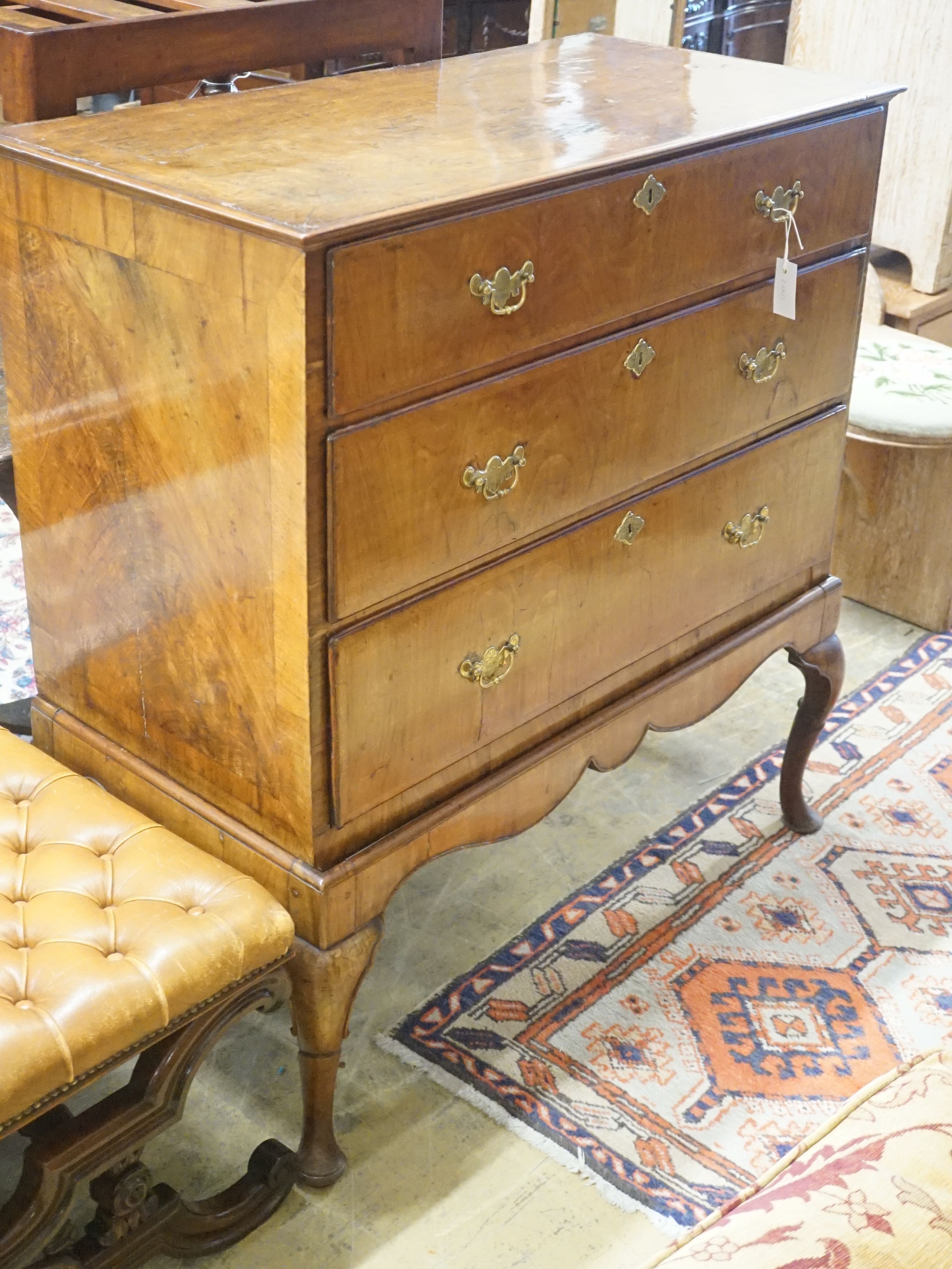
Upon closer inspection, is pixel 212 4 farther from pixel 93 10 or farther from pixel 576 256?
pixel 576 256

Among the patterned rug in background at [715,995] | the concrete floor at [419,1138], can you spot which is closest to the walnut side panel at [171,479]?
the concrete floor at [419,1138]

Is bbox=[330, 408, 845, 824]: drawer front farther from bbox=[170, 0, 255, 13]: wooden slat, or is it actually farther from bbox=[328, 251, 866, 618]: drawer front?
bbox=[170, 0, 255, 13]: wooden slat

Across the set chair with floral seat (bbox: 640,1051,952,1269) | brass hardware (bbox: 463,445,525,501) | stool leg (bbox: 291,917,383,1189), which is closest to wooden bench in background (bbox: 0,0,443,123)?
brass hardware (bbox: 463,445,525,501)

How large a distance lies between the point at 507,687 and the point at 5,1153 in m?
0.93

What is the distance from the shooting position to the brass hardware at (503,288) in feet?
5.22

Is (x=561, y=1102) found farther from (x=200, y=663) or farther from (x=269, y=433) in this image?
(x=269, y=433)

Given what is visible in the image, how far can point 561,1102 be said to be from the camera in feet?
6.84

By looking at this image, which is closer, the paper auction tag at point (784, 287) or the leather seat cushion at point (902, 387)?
the paper auction tag at point (784, 287)

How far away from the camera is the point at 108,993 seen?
60.6 inches

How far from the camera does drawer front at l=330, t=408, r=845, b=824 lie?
1.69 metres

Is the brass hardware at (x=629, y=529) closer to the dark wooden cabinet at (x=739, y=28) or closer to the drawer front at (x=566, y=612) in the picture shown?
the drawer front at (x=566, y=612)

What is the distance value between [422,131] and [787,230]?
0.54 m

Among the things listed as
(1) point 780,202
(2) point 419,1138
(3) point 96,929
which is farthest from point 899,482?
(3) point 96,929

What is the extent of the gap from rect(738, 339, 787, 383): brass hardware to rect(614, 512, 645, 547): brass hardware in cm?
27
